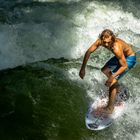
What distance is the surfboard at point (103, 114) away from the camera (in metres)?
8.54

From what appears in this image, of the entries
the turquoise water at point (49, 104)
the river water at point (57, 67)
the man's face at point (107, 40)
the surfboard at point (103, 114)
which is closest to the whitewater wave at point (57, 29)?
the river water at point (57, 67)

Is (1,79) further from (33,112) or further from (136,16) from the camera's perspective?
(136,16)

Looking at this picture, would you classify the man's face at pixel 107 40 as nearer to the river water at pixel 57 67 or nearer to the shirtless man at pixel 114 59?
the shirtless man at pixel 114 59

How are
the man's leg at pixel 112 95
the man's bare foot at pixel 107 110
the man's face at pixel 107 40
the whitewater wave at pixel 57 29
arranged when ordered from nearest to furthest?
the man's face at pixel 107 40 → the man's leg at pixel 112 95 → the man's bare foot at pixel 107 110 → the whitewater wave at pixel 57 29

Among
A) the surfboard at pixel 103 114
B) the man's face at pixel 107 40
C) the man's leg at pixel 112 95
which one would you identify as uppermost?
the man's face at pixel 107 40

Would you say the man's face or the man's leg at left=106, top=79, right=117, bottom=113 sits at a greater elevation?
the man's face

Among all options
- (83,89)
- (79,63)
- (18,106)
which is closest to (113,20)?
(79,63)

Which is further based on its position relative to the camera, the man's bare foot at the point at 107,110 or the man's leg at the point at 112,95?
the man's bare foot at the point at 107,110

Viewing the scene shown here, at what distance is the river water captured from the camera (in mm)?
8531

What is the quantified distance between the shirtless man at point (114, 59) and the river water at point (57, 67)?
2.51 ft

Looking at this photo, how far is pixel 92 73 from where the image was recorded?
405 inches

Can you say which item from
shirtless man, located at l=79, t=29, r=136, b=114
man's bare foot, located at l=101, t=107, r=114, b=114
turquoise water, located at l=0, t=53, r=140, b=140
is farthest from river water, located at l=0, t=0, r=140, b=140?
shirtless man, located at l=79, t=29, r=136, b=114

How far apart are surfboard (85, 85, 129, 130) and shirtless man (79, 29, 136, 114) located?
140mm

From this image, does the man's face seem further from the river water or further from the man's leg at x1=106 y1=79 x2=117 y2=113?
the river water
